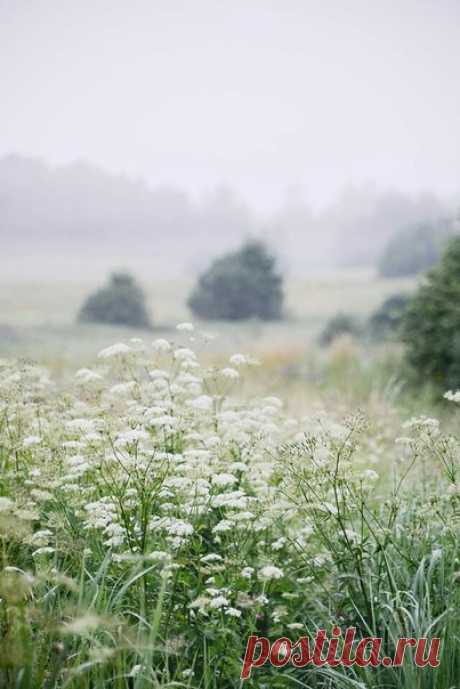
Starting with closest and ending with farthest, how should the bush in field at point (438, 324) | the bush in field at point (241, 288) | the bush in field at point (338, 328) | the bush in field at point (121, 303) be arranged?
the bush in field at point (438, 324), the bush in field at point (121, 303), the bush in field at point (241, 288), the bush in field at point (338, 328)

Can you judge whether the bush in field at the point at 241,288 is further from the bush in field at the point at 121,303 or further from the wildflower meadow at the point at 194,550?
the wildflower meadow at the point at 194,550

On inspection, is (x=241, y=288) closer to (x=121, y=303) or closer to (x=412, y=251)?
(x=121, y=303)

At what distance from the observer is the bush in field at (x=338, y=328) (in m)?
15.0

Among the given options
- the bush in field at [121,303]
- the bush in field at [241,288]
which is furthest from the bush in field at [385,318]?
the bush in field at [121,303]

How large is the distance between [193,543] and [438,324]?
7511 millimetres

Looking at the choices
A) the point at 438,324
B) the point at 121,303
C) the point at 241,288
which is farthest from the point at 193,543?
the point at 241,288

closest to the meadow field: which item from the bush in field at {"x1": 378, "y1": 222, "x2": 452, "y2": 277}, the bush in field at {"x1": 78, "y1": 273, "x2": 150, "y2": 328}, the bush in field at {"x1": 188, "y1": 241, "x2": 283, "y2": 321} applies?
the bush in field at {"x1": 78, "y1": 273, "x2": 150, "y2": 328}

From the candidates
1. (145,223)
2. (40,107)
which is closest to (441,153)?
(145,223)

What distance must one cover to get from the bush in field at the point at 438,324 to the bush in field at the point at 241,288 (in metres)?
5.16

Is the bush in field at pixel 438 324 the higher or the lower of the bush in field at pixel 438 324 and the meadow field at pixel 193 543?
the higher

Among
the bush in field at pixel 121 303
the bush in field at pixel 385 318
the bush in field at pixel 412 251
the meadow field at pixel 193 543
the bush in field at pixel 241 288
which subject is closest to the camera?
the meadow field at pixel 193 543

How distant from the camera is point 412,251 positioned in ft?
56.5

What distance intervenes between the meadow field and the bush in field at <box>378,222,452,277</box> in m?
14.0

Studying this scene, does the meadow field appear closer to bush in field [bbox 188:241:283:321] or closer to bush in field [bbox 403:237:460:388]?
bush in field [bbox 403:237:460:388]
